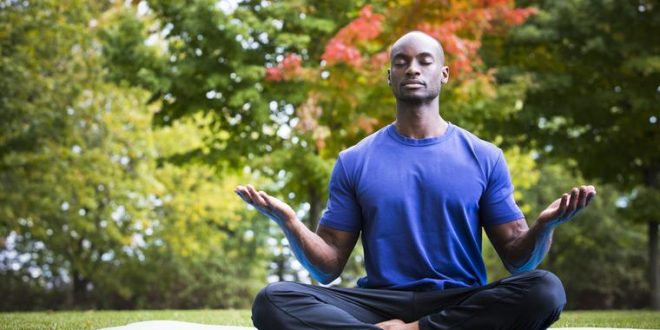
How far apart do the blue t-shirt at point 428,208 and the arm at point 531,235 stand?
0.21ft

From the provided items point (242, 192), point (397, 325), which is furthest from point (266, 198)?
→ point (397, 325)

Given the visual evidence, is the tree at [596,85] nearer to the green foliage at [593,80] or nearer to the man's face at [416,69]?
the green foliage at [593,80]

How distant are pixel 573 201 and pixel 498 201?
0.64 meters

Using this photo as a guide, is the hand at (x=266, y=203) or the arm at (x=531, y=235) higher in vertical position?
the hand at (x=266, y=203)

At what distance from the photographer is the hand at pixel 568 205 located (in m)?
3.53

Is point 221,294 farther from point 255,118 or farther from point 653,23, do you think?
point 653,23

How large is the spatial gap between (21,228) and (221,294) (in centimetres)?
623

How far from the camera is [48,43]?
53.1 feet

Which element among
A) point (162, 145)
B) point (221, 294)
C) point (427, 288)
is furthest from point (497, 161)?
point (221, 294)

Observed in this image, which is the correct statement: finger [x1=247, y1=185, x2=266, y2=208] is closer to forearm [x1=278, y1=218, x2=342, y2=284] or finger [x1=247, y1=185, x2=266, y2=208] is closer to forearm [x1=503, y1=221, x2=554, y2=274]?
forearm [x1=278, y1=218, x2=342, y2=284]

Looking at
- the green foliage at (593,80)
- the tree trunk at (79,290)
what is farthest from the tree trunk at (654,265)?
the tree trunk at (79,290)

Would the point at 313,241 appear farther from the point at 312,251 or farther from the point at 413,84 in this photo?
the point at 413,84

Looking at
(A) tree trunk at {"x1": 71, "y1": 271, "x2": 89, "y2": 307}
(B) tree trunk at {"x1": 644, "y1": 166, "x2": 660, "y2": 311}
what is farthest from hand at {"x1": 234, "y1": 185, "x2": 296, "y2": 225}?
(A) tree trunk at {"x1": 71, "y1": 271, "x2": 89, "y2": 307}

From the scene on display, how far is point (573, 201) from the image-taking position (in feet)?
11.8
